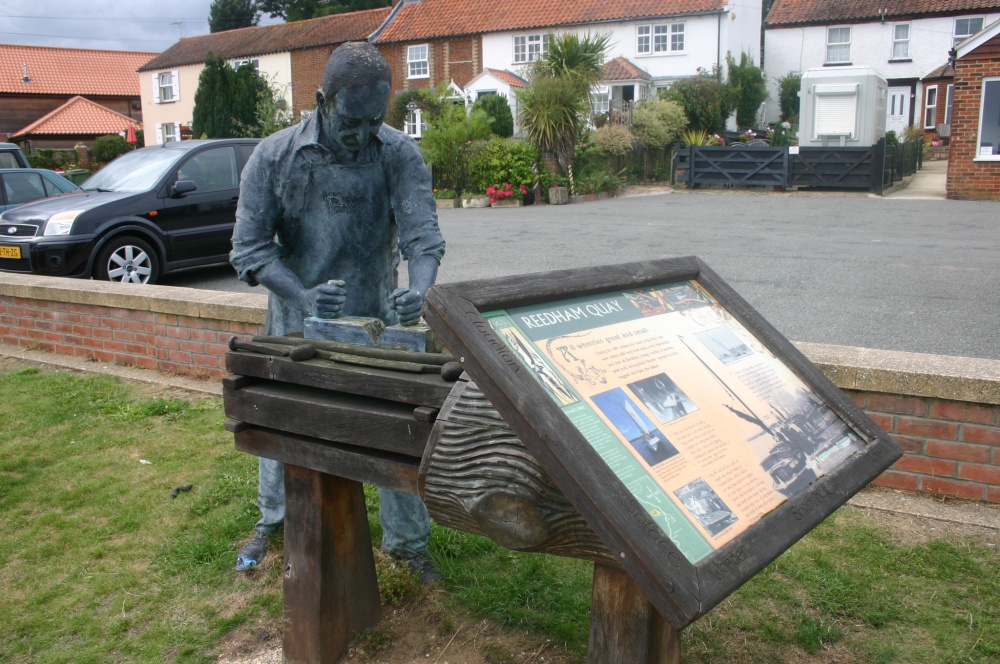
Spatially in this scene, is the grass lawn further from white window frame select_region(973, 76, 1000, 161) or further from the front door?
the front door

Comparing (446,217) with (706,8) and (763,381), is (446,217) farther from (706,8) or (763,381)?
(706,8)

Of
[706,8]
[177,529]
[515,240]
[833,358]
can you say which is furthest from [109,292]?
[706,8]

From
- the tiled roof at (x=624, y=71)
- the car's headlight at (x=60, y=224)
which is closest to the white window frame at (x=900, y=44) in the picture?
the tiled roof at (x=624, y=71)

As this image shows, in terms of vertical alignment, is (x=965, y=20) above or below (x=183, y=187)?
above

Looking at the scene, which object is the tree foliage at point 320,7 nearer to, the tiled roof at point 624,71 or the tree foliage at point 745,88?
the tiled roof at point 624,71

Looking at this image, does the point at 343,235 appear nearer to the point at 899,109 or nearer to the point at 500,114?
the point at 500,114

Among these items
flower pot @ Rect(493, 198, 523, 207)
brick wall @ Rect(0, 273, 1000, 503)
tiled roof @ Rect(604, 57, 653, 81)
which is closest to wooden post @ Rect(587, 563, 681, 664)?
brick wall @ Rect(0, 273, 1000, 503)

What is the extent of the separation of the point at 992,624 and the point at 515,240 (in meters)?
10.3

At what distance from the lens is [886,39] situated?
3591 centimetres

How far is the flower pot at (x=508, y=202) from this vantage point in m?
19.2

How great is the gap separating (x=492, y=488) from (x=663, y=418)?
1.36 feet

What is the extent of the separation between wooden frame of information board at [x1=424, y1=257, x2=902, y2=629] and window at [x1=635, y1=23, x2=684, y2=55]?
34.1 meters

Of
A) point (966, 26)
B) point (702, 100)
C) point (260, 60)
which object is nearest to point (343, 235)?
point (702, 100)

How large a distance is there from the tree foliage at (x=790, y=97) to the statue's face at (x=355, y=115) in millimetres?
35395
